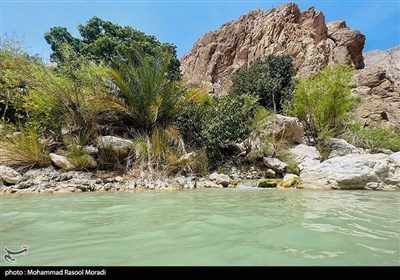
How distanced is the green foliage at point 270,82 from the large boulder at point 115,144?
10.9 meters

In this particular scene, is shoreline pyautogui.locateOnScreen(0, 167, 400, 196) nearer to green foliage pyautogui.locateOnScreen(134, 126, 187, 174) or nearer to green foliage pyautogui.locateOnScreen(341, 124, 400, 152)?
green foliage pyautogui.locateOnScreen(134, 126, 187, 174)

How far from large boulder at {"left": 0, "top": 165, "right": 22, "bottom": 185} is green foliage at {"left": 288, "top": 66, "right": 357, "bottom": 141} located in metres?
10.8

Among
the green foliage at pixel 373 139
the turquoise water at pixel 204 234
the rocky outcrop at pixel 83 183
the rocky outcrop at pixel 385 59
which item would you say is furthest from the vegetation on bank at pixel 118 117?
the rocky outcrop at pixel 385 59

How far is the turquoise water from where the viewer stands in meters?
1.76

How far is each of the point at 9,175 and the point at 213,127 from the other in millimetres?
5708

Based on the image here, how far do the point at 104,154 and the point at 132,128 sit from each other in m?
1.39

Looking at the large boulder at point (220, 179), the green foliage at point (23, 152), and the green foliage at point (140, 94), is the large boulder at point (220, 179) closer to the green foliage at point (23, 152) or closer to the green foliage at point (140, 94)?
the green foliage at point (140, 94)

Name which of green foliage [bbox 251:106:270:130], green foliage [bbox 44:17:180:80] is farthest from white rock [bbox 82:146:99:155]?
green foliage [bbox 44:17:180:80]

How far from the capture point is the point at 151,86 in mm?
8133

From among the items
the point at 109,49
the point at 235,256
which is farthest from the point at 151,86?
the point at 109,49

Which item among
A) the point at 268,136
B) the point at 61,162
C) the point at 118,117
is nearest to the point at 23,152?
the point at 61,162

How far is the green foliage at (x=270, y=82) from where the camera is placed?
1705 centimetres

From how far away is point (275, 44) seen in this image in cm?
2675

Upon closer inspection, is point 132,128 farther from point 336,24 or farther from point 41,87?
point 336,24
